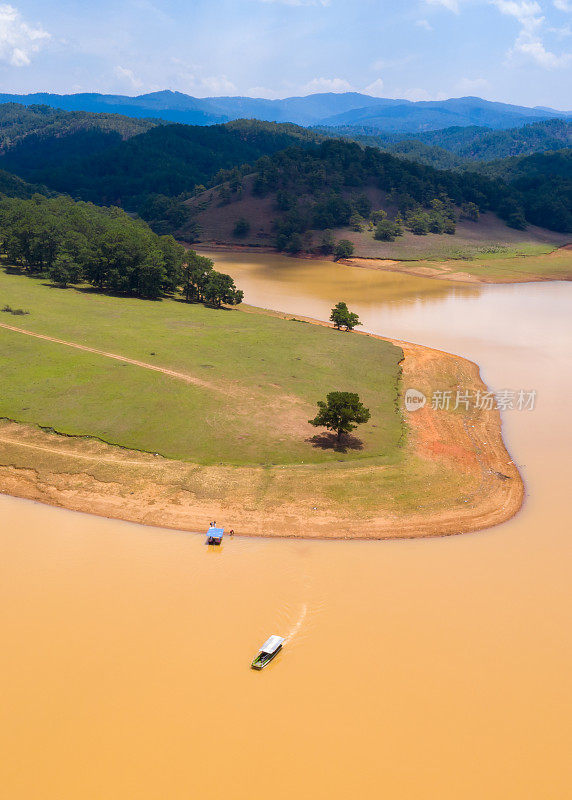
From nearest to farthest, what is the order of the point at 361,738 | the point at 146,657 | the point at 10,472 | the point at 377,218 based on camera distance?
the point at 361,738, the point at 146,657, the point at 10,472, the point at 377,218

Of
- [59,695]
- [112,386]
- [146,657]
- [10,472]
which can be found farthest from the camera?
[112,386]

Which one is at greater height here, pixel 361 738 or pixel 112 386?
pixel 112 386

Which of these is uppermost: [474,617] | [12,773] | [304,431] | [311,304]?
[311,304]

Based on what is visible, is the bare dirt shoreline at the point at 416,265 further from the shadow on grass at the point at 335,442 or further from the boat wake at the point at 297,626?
the boat wake at the point at 297,626

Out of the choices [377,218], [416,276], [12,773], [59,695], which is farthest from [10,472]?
[377,218]

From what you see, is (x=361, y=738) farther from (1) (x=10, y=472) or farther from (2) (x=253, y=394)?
(2) (x=253, y=394)

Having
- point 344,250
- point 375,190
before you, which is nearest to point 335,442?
point 344,250

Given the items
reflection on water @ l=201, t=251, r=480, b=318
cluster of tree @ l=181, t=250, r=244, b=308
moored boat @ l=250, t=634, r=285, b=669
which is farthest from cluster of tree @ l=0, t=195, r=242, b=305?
moored boat @ l=250, t=634, r=285, b=669

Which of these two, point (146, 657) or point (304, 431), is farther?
point (304, 431)
